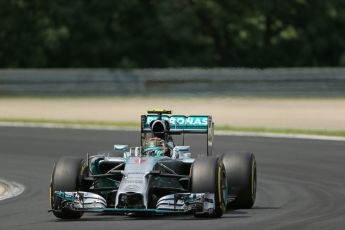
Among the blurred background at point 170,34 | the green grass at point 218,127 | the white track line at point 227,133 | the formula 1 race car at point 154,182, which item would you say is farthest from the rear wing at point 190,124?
the blurred background at point 170,34

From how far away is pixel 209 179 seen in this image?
40.1ft

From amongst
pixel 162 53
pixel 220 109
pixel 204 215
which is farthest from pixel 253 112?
pixel 204 215

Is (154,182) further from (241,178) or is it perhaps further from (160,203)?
(241,178)

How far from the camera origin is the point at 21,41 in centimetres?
5288

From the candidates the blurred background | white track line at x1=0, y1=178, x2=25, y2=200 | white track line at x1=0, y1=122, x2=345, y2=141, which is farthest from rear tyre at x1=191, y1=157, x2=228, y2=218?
the blurred background

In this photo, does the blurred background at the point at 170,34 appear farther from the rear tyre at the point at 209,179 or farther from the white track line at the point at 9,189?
the rear tyre at the point at 209,179

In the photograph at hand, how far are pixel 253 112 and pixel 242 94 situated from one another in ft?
18.6

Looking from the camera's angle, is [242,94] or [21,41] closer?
[242,94]

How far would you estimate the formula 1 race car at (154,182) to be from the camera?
12078 mm

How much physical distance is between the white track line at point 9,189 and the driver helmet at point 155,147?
286cm

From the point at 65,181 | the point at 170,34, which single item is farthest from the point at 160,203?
the point at 170,34

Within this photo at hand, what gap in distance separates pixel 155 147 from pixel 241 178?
1194 millimetres

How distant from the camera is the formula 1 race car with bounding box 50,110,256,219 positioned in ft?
39.6

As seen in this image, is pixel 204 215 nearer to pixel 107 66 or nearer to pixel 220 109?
pixel 220 109
